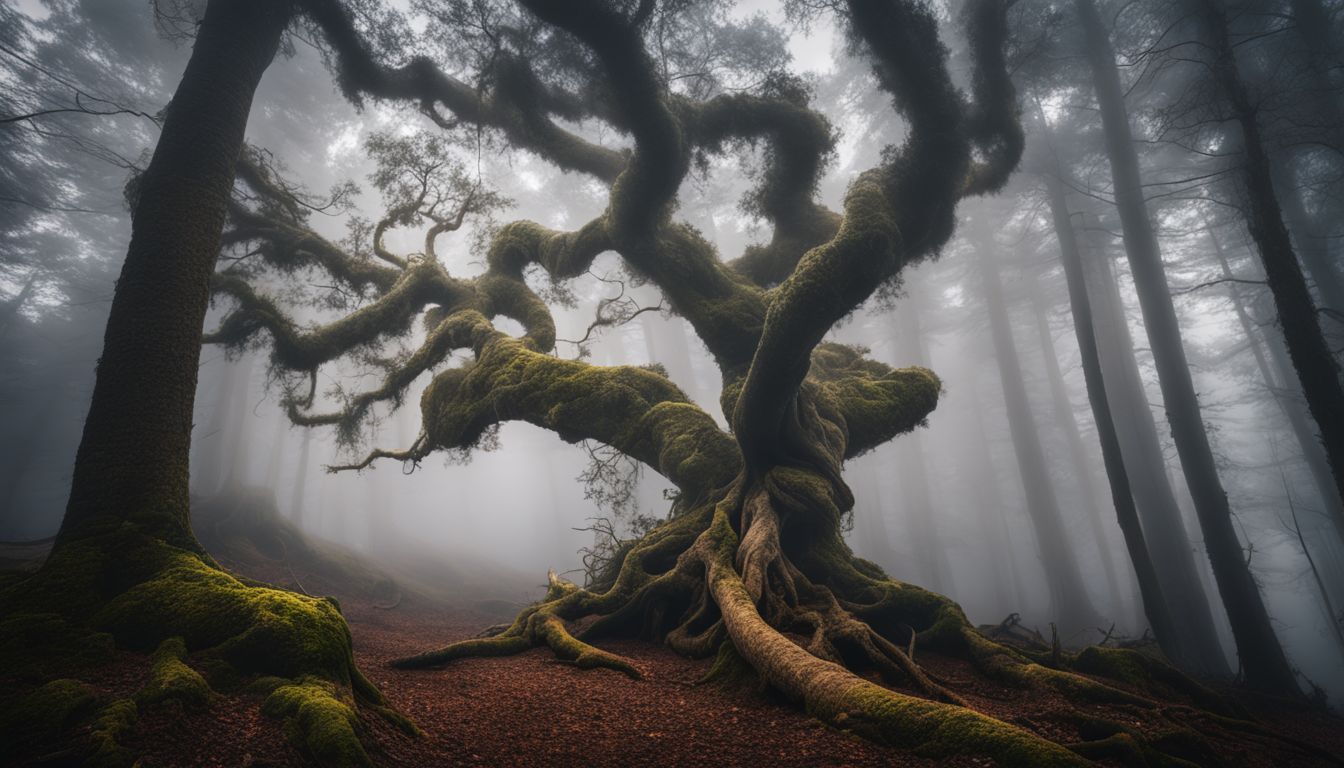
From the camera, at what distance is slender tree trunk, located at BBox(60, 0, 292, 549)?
4.18 meters

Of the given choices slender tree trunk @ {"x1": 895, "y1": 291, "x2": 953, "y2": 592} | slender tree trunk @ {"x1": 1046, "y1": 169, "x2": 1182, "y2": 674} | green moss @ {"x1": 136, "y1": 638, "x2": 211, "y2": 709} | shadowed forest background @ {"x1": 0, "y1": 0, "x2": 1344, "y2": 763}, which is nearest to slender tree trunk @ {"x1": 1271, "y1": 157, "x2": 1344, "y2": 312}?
shadowed forest background @ {"x1": 0, "y1": 0, "x2": 1344, "y2": 763}

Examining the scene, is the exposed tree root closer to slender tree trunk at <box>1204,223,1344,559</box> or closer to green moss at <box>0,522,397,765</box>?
green moss at <box>0,522,397,765</box>

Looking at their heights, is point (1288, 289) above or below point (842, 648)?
above

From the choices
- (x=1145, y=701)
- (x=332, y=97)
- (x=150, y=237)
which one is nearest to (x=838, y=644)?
(x=1145, y=701)

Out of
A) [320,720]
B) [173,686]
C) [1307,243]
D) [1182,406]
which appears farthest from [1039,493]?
[173,686]

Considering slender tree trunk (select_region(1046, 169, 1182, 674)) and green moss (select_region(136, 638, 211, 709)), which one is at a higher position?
slender tree trunk (select_region(1046, 169, 1182, 674))

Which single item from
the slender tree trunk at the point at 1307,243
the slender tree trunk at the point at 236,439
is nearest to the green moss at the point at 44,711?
the slender tree trunk at the point at 1307,243

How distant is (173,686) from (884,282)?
891 cm

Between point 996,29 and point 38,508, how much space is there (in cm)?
8442

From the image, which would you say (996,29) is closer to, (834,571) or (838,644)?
(834,571)

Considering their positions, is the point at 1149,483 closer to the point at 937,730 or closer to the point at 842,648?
the point at 842,648

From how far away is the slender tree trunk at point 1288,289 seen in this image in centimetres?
666

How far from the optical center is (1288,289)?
7.07 m

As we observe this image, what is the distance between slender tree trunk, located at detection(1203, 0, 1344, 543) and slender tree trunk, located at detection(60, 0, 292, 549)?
41.8ft
